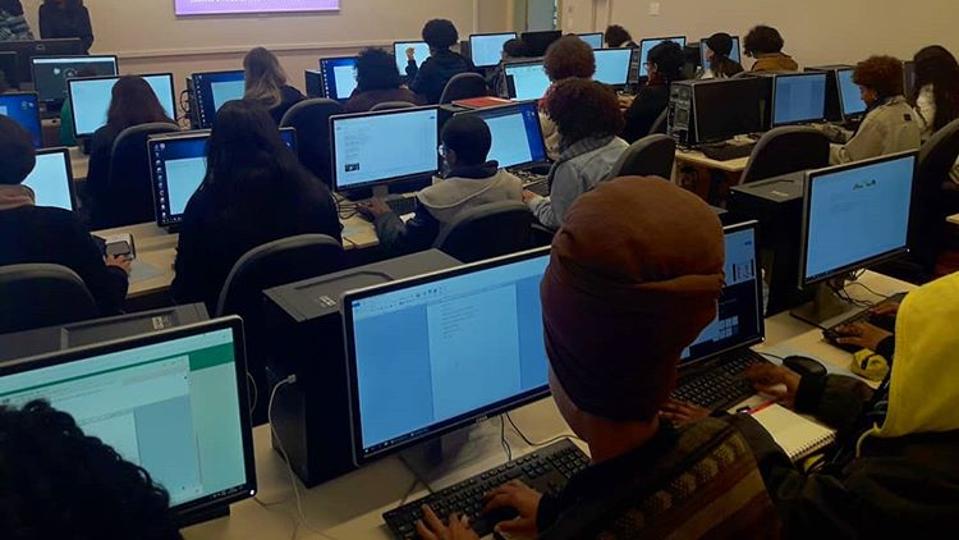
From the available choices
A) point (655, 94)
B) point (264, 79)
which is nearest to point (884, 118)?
point (655, 94)

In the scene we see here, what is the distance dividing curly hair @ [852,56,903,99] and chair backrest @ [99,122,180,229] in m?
3.59

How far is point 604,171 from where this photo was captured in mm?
3398

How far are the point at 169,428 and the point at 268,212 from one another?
4.65ft

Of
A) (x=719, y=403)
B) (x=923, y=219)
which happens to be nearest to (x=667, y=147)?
(x=923, y=219)

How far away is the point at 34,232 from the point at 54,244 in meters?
0.06

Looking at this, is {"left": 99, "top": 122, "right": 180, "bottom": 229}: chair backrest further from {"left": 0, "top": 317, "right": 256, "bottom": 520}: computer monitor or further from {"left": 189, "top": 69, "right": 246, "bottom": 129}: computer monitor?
{"left": 0, "top": 317, "right": 256, "bottom": 520}: computer monitor

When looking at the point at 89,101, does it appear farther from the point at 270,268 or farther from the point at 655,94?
the point at 655,94

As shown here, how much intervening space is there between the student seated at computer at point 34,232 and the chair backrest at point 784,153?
2.64 meters

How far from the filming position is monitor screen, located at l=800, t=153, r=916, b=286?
2088 millimetres

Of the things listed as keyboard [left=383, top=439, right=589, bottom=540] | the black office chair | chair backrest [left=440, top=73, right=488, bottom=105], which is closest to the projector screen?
chair backrest [left=440, top=73, right=488, bottom=105]

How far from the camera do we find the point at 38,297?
1.91 m

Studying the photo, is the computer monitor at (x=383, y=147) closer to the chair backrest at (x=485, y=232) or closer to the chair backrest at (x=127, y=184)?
the chair backrest at (x=127, y=184)

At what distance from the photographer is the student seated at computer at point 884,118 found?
162 inches

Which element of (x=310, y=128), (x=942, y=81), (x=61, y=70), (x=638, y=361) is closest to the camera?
(x=638, y=361)
